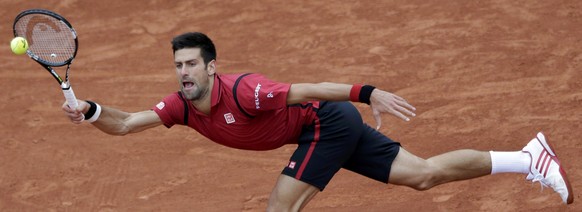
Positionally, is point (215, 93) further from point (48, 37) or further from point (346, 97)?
point (48, 37)

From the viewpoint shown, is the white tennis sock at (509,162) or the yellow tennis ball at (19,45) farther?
the white tennis sock at (509,162)

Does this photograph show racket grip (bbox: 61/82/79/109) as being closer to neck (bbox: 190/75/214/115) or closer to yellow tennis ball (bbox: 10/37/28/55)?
yellow tennis ball (bbox: 10/37/28/55)

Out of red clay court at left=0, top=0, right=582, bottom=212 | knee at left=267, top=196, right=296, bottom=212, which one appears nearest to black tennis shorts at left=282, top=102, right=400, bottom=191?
knee at left=267, top=196, right=296, bottom=212

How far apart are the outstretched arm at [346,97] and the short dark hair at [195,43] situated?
2.43ft

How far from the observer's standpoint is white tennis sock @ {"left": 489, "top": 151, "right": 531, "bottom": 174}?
8070mm

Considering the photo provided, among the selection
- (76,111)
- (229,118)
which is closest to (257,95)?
(229,118)

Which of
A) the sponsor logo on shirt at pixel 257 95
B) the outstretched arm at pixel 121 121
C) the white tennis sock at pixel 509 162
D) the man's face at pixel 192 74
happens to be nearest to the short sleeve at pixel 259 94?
the sponsor logo on shirt at pixel 257 95

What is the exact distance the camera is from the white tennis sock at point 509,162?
8070 millimetres

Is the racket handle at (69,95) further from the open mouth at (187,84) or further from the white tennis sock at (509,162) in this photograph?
the white tennis sock at (509,162)

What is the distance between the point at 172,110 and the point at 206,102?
1.15 feet

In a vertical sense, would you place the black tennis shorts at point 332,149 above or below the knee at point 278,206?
above

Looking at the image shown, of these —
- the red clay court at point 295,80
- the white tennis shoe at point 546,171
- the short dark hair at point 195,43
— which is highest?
the short dark hair at point 195,43

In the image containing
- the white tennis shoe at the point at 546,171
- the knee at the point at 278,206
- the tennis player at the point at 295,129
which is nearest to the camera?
the tennis player at the point at 295,129

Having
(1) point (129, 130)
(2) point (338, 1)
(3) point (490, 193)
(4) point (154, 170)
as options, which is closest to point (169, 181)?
(4) point (154, 170)
